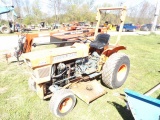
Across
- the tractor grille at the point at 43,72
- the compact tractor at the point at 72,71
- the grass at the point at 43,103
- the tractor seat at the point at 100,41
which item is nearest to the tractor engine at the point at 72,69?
the compact tractor at the point at 72,71

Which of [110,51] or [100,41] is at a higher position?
[100,41]

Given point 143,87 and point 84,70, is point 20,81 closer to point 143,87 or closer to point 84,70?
point 84,70

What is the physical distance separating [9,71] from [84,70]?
2.58 meters

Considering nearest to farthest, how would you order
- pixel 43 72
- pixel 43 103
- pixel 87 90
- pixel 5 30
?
pixel 43 72 → pixel 43 103 → pixel 87 90 → pixel 5 30

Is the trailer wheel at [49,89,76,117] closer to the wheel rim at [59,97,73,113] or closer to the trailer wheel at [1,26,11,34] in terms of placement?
the wheel rim at [59,97,73,113]

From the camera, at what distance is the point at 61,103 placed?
109 inches

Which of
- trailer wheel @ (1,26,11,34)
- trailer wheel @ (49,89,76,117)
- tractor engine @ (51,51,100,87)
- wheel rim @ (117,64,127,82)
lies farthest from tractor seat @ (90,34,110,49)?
trailer wheel @ (1,26,11,34)

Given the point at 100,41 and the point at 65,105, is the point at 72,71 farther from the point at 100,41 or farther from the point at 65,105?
the point at 100,41

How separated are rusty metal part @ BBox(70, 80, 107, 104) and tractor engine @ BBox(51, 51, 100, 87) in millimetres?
218

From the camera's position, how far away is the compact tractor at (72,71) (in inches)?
106

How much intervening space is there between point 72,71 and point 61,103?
2.48 feet

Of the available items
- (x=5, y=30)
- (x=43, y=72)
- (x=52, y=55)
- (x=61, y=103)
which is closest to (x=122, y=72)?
(x=61, y=103)

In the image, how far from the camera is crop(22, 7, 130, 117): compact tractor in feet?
8.83

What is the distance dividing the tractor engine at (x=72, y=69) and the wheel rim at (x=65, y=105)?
410 millimetres
